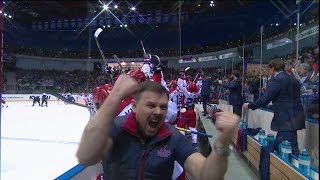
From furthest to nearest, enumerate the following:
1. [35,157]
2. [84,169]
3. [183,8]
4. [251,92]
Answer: [183,8] < [251,92] < [35,157] < [84,169]

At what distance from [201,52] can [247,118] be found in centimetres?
1290

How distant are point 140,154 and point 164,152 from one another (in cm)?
10

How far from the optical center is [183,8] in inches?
517

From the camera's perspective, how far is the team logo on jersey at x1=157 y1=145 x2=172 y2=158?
4.62 ft

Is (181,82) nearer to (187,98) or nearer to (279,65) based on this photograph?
(187,98)

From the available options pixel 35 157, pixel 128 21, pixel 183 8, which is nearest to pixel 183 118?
pixel 35 157

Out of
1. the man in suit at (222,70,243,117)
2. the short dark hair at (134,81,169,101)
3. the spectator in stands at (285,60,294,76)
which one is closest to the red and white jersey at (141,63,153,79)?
the spectator in stands at (285,60,294,76)

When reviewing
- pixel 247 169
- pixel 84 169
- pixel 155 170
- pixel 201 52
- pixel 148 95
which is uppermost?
pixel 201 52

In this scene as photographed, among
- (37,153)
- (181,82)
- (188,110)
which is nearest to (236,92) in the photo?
(188,110)

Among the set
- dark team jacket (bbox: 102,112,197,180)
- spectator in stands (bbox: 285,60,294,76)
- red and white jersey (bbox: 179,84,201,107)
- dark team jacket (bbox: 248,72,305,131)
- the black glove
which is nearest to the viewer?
dark team jacket (bbox: 102,112,197,180)

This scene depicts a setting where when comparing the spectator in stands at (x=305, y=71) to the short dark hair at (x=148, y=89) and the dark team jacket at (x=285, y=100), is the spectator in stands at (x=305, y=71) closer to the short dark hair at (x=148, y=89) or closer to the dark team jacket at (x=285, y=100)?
the dark team jacket at (x=285, y=100)

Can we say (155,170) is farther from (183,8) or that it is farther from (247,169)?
(183,8)

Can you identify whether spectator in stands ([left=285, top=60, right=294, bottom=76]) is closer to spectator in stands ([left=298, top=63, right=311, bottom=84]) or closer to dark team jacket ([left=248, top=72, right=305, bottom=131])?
dark team jacket ([left=248, top=72, right=305, bottom=131])

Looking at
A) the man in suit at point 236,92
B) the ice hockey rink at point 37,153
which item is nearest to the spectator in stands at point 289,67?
the ice hockey rink at point 37,153
